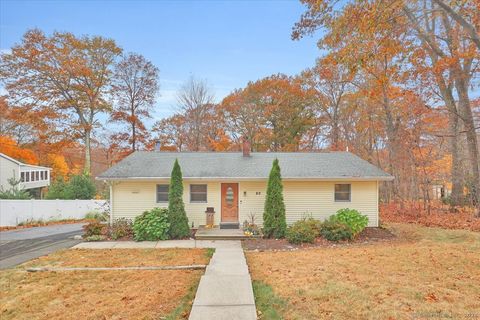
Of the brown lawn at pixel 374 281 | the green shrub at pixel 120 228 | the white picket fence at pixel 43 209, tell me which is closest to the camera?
the brown lawn at pixel 374 281

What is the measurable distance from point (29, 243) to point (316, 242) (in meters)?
11.6

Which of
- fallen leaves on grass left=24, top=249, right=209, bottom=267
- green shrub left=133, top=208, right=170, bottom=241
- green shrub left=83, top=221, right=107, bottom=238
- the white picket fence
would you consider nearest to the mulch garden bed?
fallen leaves on grass left=24, top=249, right=209, bottom=267

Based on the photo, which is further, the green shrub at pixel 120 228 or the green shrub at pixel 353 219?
the green shrub at pixel 120 228

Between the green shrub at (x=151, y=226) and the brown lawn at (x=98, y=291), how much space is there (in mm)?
2793

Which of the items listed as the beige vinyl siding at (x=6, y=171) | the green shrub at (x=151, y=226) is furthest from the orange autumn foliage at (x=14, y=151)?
the green shrub at (x=151, y=226)

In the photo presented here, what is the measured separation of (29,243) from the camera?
38.3 ft

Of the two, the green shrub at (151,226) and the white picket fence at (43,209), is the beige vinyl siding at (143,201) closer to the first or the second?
the green shrub at (151,226)

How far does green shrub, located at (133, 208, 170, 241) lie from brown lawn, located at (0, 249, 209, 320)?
279cm

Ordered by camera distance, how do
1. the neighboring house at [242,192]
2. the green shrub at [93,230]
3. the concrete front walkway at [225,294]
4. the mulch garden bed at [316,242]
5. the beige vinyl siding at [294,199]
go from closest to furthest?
the concrete front walkway at [225,294], the mulch garden bed at [316,242], the green shrub at [93,230], the neighboring house at [242,192], the beige vinyl siding at [294,199]

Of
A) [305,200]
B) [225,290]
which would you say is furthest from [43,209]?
[225,290]

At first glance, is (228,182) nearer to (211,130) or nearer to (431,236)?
(431,236)

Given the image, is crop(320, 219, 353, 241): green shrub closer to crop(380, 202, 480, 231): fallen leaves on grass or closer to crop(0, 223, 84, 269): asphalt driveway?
crop(380, 202, 480, 231): fallen leaves on grass

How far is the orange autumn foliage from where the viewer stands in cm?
2717

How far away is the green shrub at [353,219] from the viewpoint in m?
11.8
